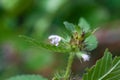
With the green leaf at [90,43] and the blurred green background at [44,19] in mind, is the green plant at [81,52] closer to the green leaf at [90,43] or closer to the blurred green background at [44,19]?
the green leaf at [90,43]

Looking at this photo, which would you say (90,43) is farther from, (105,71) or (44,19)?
(44,19)

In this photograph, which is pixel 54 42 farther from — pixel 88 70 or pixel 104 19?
pixel 104 19

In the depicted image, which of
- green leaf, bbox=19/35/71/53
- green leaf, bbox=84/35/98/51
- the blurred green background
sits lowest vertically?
green leaf, bbox=19/35/71/53

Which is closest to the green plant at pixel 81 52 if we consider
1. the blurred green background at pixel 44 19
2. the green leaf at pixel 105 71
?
the green leaf at pixel 105 71

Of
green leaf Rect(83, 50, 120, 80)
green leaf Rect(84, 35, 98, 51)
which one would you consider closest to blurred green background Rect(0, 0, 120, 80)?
green leaf Rect(84, 35, 98, 51)


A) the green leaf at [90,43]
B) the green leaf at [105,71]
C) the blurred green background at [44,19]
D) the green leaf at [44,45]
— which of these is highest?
the blurred green background at [44,19]

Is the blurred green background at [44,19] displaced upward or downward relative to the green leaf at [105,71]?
upward

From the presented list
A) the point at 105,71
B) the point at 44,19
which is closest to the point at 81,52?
the point at 105,71

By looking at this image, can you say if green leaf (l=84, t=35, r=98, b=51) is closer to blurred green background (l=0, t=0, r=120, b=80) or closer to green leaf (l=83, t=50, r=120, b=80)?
green leaf (l=83, t=50, r=120, b=80)
